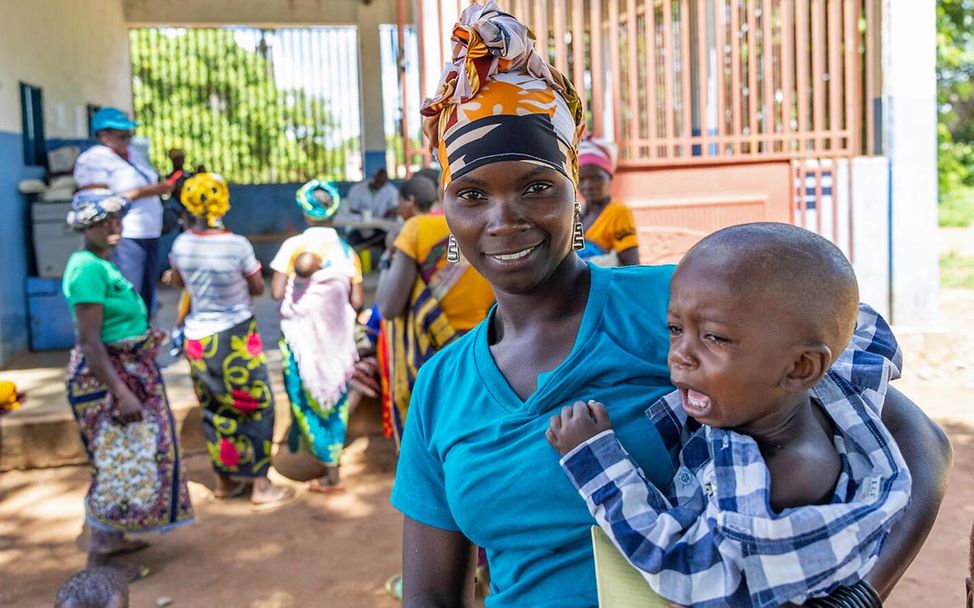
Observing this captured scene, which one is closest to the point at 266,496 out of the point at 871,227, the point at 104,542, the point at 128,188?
the point at 104,542

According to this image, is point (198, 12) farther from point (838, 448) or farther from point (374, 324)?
point (838, 448)

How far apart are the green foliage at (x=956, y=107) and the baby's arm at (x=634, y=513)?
13613mm

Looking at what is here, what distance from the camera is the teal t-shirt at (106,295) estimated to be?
412 centimetres

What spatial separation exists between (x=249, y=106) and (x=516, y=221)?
1912 cm

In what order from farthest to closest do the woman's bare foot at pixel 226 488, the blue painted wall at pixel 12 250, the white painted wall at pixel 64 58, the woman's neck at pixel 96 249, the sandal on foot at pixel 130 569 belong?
the white painted wall at pixel 64 58 < the blue painted wall at pixel 12 250 < the woman's bare foot at pixel 226 488 < the sandal on foot at pixel 130 569 < the woman's neck at pixel 96 249

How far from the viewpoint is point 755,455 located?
1230 mm

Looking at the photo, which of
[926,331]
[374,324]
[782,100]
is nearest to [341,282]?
[374,324]

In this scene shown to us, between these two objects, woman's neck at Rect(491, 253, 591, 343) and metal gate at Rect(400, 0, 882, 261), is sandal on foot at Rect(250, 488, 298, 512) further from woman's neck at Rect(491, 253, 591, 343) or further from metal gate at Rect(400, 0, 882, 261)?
woman's neck at Rect(491, 253, 591, 343)

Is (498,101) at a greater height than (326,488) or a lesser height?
greater

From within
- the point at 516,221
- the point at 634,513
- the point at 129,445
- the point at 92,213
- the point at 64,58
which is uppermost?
the point at 64,58

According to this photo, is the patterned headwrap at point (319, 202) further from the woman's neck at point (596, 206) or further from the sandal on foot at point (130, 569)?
the sandal on foot at point (130, 569)

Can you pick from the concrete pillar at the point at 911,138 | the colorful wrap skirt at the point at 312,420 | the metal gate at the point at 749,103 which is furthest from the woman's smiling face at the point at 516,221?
the concrete pillar at the point at 911,138

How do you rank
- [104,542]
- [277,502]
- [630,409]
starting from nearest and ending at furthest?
[630,409]
[104,542]
[277,502]

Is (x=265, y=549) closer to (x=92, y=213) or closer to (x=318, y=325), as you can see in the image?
(x=318, y=325)
